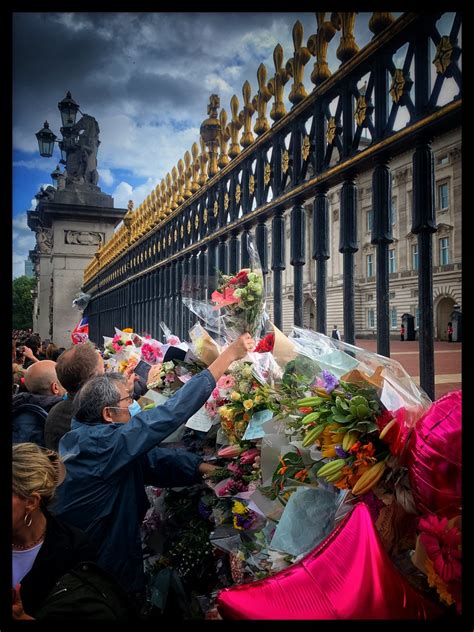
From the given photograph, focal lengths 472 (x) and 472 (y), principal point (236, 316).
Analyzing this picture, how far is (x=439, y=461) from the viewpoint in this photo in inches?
45.1

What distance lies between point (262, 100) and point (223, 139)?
0.66 m

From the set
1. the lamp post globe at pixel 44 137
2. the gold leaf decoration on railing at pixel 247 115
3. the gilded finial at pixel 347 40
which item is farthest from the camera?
the gold leaf decoration on railing at pixel 247 115

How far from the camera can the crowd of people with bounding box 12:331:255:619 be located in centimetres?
162

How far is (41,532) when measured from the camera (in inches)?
69.6

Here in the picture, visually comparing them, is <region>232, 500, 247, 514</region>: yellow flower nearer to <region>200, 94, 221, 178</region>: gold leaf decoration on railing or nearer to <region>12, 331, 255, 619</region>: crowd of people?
<region>12, 331, 255, 619</region>: crowd of people

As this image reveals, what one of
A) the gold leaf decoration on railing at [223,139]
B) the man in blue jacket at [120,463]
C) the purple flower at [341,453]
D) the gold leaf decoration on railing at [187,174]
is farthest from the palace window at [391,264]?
the gold leaf decoration on railing at [187,174]

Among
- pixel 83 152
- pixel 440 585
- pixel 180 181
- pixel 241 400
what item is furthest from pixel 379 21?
pixel 83 152

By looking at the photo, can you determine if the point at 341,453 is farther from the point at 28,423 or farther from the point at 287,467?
the point at 28,423

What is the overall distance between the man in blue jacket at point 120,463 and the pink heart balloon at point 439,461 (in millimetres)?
1133

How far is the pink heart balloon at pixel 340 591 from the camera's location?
42.8 inches

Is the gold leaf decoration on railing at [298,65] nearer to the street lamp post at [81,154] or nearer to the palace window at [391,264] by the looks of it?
the palace window at [391,264]

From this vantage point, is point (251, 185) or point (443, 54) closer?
point (443, 54)

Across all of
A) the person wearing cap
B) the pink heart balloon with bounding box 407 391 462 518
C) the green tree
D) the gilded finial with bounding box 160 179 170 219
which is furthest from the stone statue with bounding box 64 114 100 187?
the pink heart balloon with bounding box 407 391 462 518

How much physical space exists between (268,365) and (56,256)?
10188 millimetres
